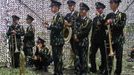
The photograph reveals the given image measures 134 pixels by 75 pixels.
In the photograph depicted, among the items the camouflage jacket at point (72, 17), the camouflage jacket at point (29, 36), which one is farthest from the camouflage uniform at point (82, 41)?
the camouflage jacket at point (29, 36)

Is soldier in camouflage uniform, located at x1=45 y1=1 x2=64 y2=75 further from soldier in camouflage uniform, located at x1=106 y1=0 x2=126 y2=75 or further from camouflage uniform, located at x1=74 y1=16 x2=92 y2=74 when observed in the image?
soldier in camouflage uniform, located at x1=106 y1=0 x2=126 y2=75

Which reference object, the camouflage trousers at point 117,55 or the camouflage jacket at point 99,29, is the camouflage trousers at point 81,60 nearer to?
the camouflage jacket at point 99,29

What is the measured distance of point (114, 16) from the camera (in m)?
12.6

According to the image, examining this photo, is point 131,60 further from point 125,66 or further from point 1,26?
point 1,26

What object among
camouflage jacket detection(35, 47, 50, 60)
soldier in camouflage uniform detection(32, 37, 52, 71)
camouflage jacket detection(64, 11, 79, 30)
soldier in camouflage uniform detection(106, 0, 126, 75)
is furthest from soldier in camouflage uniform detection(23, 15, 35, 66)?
soldier in camouflage uniform detection(106, 0, 126, 75)

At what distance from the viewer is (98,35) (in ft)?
45.1

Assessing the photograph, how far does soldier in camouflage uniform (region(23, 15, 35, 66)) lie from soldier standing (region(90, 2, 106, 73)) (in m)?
1.96

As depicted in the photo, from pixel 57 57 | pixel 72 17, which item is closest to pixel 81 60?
pixel 57 57

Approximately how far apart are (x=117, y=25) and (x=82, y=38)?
3.87 feet

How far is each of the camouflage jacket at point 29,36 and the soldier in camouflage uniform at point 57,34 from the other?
4.87 feet

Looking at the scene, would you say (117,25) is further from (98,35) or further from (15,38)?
(15,38)

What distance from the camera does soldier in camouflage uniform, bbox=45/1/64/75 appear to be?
43.1 ft

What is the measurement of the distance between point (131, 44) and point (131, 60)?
1267mm

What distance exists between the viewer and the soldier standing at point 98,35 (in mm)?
13508
